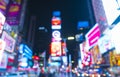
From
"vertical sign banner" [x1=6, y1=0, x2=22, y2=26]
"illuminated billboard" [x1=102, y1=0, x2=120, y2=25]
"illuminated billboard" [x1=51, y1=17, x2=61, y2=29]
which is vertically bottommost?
"illuminated billboard" [x1=102, y1=0, x2=120, y2=25]

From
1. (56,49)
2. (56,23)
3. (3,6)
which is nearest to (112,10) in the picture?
(3,6)

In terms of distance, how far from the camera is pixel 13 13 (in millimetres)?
16969

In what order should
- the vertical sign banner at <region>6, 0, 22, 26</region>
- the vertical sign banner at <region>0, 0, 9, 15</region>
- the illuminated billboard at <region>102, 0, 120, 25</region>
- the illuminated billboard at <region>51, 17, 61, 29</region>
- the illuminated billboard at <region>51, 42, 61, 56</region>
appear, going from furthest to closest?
1. the illuminated billboard at <region>51, 17, 61, 29</region>
2. the illuminated billboard at <region>51, 42, 61, 56</region>
3. the vertical sign banner at <region>6, 0, 22, 26</region>
4. the vertical sign banner at <region>0, 0, 9, 15</region>
5. the illuminated billboard at <region>102, 0, 120, 25</region>

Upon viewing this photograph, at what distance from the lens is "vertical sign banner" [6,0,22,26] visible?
16.3m

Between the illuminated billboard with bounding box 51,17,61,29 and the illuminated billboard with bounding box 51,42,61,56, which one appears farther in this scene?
the illuminated billboard with bounding box 51,17,61,29

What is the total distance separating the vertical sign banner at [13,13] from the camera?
16317 millimetres

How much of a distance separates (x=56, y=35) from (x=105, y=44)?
73.5 ft

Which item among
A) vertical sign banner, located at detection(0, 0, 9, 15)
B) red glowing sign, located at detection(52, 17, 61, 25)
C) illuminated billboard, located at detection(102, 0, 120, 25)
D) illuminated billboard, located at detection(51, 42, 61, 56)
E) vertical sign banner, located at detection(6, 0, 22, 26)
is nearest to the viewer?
illuminated billboard, located at detection(102, 0, 120, 25)

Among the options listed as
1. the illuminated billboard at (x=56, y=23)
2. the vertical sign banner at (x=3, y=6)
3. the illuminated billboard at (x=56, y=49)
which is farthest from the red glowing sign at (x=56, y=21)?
the vertical sign banner at (x=3, y=6)

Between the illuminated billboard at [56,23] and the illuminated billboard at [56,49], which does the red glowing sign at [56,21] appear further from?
the illuminated billboard at [56,49]

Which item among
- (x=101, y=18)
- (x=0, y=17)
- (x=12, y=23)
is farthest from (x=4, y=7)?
(x=101, y=18)

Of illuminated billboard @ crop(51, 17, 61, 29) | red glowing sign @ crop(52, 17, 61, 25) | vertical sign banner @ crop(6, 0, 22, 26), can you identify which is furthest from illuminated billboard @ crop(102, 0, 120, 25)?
red glowing sign @ crop(52, 17, 61, 25)

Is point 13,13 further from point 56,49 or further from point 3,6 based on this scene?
point 56,49

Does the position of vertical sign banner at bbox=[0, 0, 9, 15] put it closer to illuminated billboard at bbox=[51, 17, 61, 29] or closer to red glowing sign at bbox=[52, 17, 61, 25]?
illuminated billboard at bbox=[51, 17, 61, 29]
